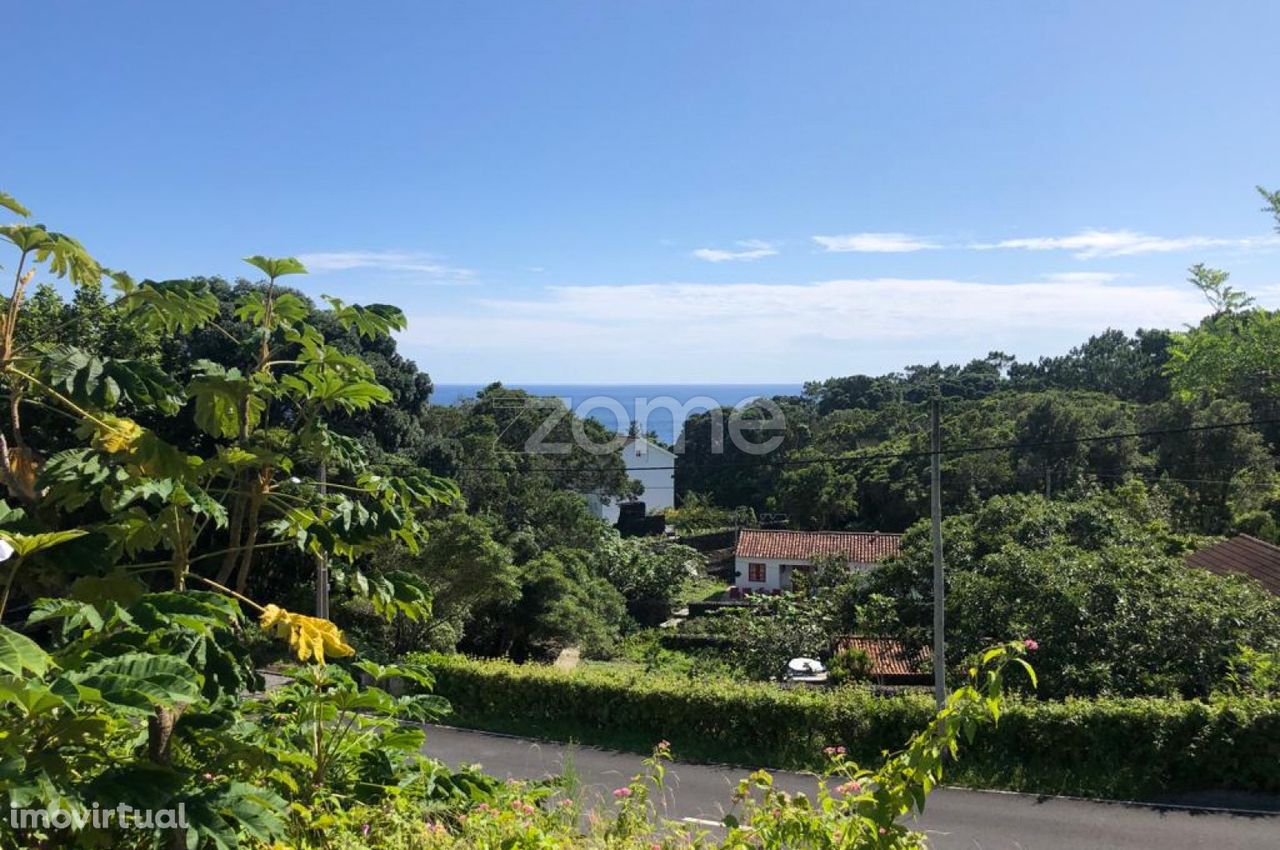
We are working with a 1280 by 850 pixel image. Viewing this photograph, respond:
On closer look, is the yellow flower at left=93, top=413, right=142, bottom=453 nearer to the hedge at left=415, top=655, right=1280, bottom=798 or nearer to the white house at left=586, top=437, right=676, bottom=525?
the hedge at left=415, top=655, right=1280, bottom=798

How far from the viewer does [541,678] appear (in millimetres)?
13789

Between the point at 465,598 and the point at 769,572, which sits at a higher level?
the point at 465,598

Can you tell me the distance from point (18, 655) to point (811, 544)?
105 ft

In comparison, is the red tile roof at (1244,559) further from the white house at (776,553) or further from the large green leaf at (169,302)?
the large green leaf at (169,302)

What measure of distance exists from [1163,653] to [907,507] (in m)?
22.6

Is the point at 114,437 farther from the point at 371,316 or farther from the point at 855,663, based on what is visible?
the point at 855,663

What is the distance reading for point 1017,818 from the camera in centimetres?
980

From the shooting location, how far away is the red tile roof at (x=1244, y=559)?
1664 centimetres

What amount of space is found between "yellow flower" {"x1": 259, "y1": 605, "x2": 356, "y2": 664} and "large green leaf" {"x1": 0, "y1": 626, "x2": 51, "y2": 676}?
38.0 inches

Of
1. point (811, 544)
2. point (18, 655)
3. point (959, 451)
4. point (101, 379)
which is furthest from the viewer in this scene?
point (811, 544)

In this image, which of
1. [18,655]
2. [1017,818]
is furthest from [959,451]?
[18,655]

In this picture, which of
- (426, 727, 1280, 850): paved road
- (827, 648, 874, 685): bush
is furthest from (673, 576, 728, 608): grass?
(426, 727, 1280, 850): paved road

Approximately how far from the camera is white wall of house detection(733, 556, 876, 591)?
32500 millimetres

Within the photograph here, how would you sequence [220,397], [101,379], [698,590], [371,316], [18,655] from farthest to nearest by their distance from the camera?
1. [698,590]
2. [371,316]
3. [220,397]
4. [101,379]
5. [18,655]
